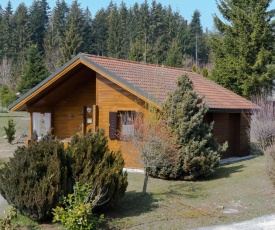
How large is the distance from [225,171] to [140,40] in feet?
149

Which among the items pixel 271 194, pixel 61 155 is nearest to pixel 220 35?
pixel 271 194

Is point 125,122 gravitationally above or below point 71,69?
below

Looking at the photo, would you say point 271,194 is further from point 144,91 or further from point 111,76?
point 111,76

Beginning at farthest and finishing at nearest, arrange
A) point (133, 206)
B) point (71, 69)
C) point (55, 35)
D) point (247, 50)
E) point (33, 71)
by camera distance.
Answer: point (55, 35) < point (33, 71) < point (247, 50) < point (71, 69) < point (133, 206)

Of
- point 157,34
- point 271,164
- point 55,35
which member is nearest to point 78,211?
point 271,164

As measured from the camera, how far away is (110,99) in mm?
15625

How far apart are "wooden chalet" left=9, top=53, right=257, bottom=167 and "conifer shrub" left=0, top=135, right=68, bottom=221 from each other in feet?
16.5

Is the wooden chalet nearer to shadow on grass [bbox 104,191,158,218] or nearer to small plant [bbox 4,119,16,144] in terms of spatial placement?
shadow on grass [bbox 104,191,158,218]

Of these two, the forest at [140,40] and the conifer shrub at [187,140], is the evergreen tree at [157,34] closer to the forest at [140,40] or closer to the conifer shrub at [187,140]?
the forest at [140,40]

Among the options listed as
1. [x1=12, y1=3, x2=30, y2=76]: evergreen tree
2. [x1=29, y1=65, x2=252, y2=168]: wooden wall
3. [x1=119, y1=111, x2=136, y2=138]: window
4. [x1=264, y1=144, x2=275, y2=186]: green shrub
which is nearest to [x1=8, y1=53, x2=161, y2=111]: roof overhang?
[x1=29, y1=65, x2=252, y2=168]: wooden wall

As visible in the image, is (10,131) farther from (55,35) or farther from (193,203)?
(55,35)

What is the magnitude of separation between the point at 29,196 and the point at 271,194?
243 inches

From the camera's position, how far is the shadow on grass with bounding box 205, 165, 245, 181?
42.7 ft

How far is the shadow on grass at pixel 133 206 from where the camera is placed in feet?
29.1
